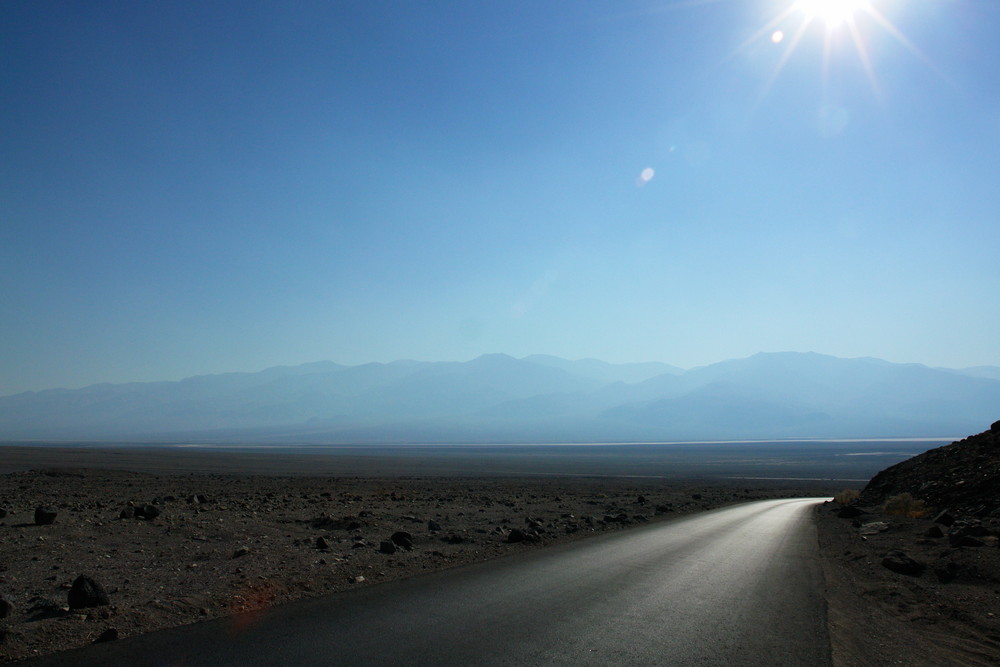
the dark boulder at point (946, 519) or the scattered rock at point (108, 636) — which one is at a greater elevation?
A: the scattered rock at point (108, 636)

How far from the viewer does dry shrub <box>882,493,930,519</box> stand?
79.1 ft

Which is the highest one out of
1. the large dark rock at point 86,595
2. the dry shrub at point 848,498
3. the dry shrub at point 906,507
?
the large dark rock at point 86,595

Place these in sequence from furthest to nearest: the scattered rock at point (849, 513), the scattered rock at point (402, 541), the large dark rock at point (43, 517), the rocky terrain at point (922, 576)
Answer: the scattered rock at point (849, 513) → the scattered rock at point (402, 541) → the large dark rock at point (43, 517) → the rocky terrain at point (922, 576)

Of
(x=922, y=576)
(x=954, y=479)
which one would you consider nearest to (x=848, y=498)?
(x=954, y=479)

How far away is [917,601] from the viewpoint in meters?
10.9

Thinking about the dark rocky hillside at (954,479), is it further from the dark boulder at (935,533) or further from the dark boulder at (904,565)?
the dark boulder at (904,565)

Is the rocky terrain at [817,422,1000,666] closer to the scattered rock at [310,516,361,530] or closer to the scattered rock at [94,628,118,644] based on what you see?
the scattered rock at [94,628,118,644]

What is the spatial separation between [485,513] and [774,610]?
622 inches

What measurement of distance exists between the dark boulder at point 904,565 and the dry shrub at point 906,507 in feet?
39.1

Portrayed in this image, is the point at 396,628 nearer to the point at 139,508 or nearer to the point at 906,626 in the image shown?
the point at 906,626

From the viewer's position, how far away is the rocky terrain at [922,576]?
818 cm

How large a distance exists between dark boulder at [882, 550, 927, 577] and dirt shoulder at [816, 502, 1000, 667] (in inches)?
0.8

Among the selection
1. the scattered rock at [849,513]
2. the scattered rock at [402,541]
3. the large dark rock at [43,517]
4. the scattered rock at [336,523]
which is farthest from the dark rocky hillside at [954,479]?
the large dark rock at [43,517]

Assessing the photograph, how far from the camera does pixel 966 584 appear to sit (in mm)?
11945
